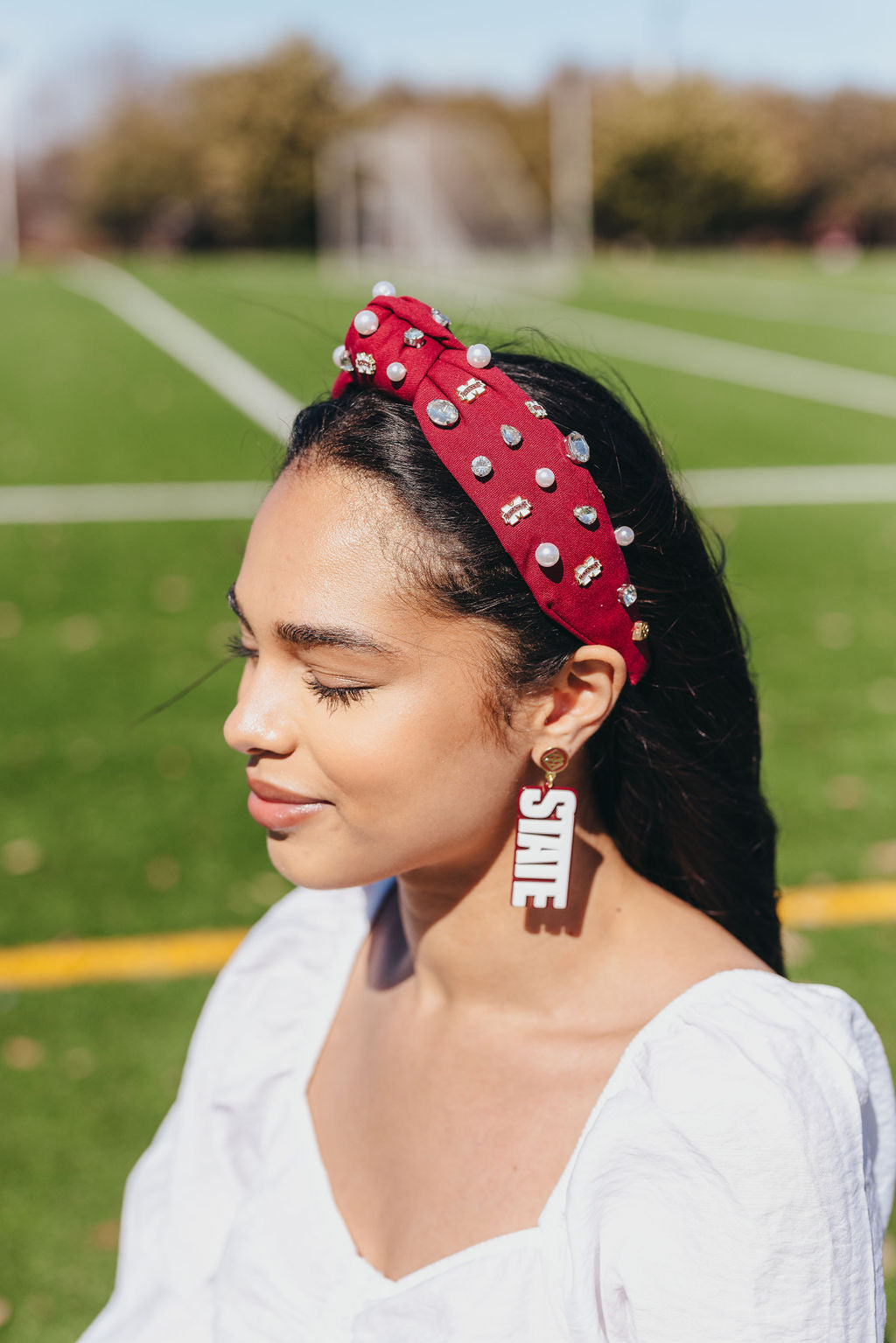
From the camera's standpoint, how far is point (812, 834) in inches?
205

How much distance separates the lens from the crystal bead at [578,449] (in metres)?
1.65

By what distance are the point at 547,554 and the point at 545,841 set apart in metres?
0.39

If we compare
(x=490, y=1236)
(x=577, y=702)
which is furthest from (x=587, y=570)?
(x=490, y=1236)

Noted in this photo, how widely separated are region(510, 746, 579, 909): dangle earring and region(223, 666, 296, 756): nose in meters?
0.31

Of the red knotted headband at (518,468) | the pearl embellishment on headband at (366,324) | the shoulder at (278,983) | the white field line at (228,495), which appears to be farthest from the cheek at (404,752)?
the white field line at (228,495)

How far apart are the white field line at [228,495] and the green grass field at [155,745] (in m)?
0.31

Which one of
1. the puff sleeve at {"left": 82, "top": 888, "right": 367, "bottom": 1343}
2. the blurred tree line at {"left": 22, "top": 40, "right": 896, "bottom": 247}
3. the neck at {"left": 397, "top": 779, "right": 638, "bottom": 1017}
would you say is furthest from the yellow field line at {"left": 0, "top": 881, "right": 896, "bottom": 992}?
the blurred tree line at {"left": 22, "top": 40, "right": 896, "bottom": 247}

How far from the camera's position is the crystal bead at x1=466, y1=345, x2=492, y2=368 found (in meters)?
1.66

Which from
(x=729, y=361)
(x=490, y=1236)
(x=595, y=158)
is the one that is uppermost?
(x=595, y=158)

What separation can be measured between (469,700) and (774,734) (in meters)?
4.69

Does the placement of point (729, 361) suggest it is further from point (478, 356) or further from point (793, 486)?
point (478, 356)

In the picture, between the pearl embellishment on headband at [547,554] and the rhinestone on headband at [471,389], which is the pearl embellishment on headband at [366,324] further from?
the pearl embellishment on headband at [547,554]

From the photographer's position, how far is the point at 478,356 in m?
1.66

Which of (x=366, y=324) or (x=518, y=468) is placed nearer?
(x=518, y=468)
